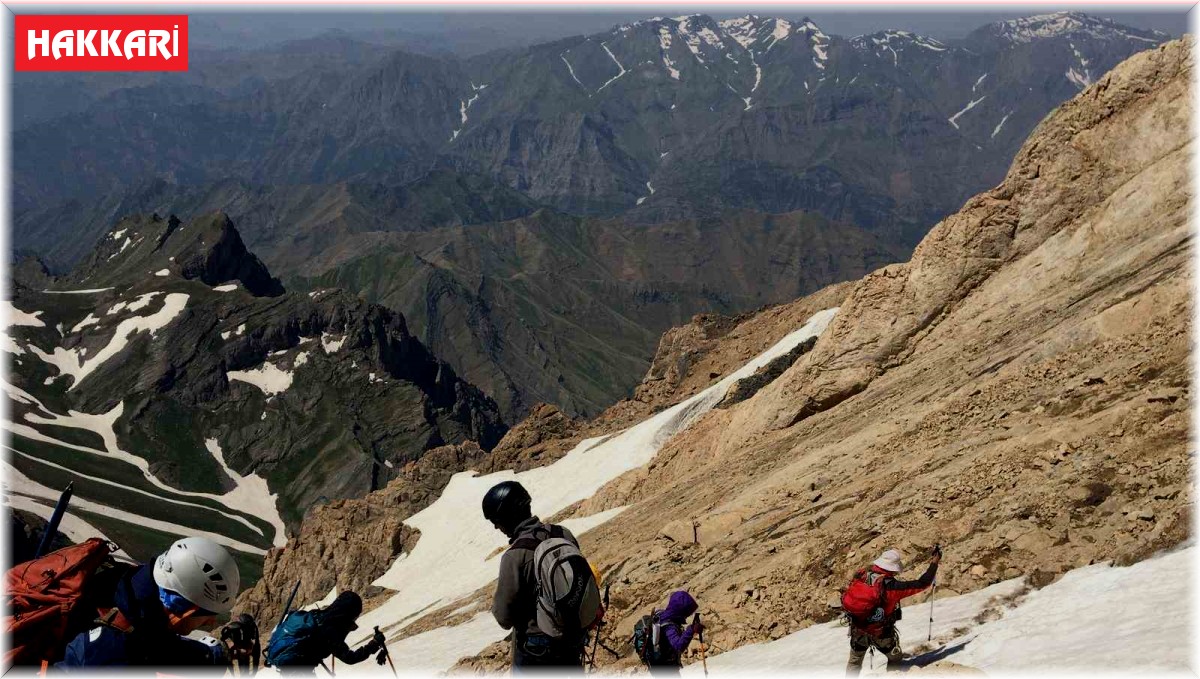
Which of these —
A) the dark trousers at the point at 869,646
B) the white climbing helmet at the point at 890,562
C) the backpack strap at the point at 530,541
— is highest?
the backpack strap at the point at 530,541

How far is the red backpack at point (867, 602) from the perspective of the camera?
13.1 m

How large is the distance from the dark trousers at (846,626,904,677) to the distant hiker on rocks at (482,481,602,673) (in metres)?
4.71

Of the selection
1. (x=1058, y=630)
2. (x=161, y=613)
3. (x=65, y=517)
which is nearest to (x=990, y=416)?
(x=1058, y=630)

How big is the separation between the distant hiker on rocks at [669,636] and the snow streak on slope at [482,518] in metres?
28.1

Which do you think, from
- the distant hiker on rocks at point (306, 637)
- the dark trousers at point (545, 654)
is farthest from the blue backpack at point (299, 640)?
the dark trousers at point (545, 654)

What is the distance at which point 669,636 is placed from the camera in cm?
1262

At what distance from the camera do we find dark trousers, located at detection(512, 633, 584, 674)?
1048 cm

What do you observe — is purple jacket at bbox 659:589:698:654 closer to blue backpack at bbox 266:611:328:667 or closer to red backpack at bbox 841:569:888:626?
red backpack at bbox 841:569:888:626

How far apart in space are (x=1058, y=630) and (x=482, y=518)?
47780 millimetres

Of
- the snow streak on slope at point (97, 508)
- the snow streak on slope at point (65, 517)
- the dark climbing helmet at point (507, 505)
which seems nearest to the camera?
the dark climbing helmet at point (507, 505)

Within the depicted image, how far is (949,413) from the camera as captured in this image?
24.6 meters

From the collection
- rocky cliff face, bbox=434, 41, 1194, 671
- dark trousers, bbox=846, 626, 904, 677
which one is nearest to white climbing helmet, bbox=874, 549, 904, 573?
dark trousers, bbox=846, 626, 904, 677

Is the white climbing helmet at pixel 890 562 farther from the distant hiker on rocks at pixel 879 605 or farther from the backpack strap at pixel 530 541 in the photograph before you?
the backpack strap at pixel 530 541

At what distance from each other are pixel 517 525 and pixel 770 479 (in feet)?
63.5
